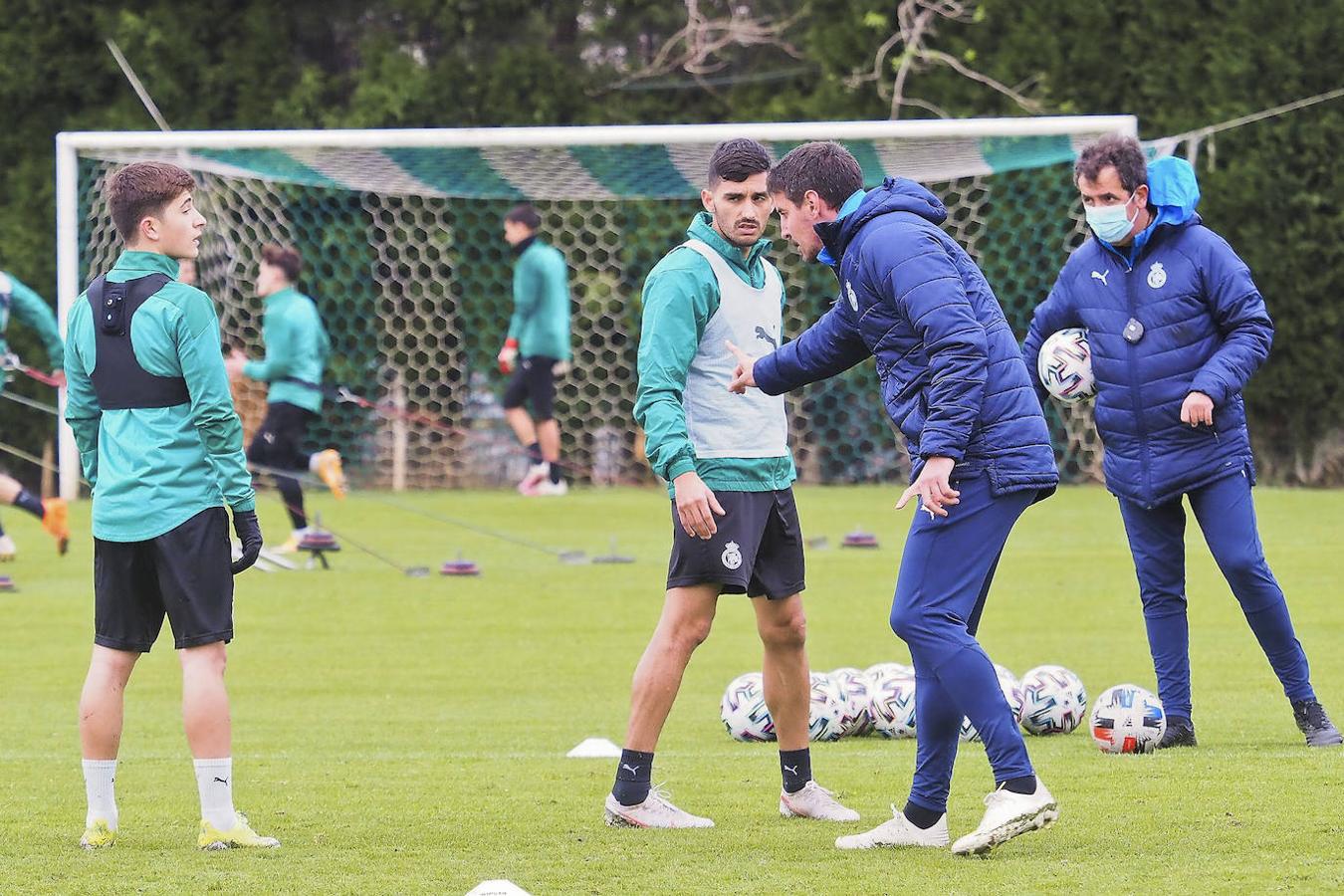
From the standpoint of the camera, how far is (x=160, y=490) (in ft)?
16.9

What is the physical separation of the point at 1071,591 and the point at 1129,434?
456 centimetres

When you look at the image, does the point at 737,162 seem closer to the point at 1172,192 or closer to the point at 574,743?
the point at 1172,192

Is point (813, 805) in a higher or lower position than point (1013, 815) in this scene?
lower

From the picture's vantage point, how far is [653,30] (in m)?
19.5

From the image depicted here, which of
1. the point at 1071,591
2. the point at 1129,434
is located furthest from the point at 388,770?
the point at 1071,591

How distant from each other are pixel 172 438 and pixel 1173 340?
10.8 ft

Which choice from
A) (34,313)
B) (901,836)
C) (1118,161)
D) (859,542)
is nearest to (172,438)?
(901,836)

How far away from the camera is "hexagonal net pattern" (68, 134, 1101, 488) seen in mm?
16125

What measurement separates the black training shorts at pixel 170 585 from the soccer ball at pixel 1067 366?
9.50ft

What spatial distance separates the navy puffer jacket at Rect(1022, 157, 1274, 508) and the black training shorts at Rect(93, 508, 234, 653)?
2.85 meters

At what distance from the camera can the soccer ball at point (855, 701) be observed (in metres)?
6.94

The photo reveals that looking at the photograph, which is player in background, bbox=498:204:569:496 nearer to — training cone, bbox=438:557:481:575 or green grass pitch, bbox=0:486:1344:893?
green grass pitch, bbox=0:486:1344:893

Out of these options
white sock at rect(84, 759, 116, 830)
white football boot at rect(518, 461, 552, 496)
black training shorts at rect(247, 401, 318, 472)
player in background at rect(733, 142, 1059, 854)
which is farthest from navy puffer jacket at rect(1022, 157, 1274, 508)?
white football boot at rect(518, 461, 552, 496)

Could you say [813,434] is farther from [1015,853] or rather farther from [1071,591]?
[1015,853]
